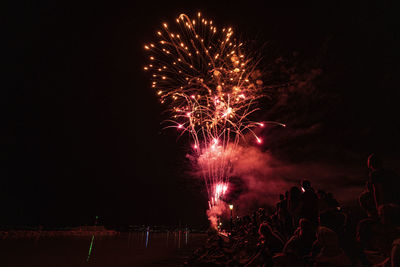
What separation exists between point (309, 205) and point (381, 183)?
1.50 m

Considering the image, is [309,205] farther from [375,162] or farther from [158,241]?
[158,241]

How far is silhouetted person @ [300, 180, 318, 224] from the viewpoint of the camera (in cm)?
512

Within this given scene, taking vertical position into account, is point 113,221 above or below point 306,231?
above

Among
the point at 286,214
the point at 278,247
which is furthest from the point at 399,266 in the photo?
the point at 286,214

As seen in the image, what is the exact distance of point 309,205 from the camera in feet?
17.2

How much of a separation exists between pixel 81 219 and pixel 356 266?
159 m

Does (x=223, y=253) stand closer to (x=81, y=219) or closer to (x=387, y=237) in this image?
(x=387, y=237)

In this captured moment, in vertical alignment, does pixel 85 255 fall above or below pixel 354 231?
below

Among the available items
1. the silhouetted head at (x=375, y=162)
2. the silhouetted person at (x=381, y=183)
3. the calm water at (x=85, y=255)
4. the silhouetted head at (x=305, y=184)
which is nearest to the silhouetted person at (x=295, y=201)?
the silhouetted head at (x=305, y=184)

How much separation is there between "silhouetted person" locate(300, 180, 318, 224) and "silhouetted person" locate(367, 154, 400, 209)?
1148 mm

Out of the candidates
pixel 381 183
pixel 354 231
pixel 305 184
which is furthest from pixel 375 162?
pixel 305 184

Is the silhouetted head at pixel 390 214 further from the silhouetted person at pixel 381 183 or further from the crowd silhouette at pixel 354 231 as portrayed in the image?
the silhouetted person at pixel 381 183

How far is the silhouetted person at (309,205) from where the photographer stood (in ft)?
16.8

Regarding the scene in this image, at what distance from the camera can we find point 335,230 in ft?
14.5
